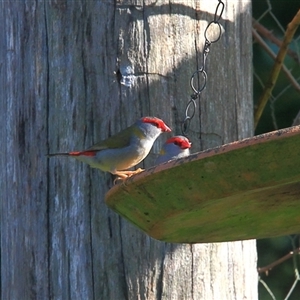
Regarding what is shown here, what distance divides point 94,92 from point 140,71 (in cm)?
12

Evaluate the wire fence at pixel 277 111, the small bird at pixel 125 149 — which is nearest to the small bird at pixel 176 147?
the small bird at pixel 125 149

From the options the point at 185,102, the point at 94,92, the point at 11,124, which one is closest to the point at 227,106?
the point at 185,102

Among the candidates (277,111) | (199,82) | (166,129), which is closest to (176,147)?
(166,129)

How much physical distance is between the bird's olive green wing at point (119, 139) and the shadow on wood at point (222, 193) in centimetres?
34

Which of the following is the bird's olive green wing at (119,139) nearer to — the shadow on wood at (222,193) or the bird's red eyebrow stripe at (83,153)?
the bird's red eyebrow stripe at (83,153)

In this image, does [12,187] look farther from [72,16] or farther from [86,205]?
[72,16]

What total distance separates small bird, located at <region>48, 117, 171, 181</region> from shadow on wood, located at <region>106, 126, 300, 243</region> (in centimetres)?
24

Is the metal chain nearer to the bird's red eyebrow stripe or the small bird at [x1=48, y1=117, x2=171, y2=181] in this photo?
the small bird at [x1=48, y1=117, x2=171, y2=181]

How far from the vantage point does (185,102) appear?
6.73 ft

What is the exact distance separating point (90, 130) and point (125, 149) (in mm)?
319

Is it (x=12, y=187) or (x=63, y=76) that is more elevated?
(x=63, y=76)

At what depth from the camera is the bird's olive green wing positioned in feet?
6.61

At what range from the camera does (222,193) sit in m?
1.40

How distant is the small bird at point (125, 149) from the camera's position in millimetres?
1944
